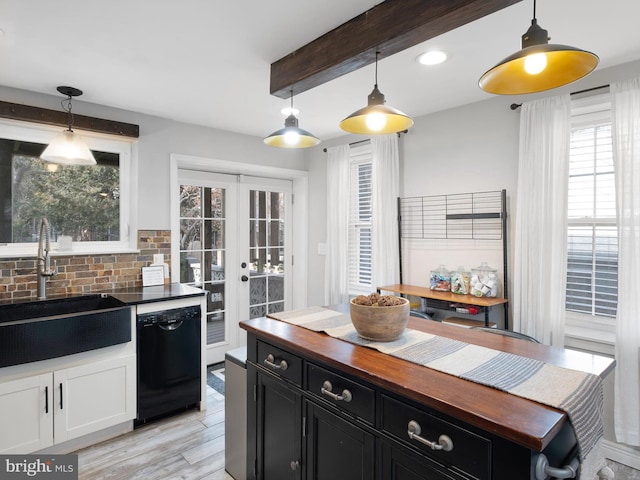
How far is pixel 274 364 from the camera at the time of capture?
1776 mm

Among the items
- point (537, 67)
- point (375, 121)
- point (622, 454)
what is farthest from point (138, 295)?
point (622, 454)

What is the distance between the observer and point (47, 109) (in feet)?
9.34

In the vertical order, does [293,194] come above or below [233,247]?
above

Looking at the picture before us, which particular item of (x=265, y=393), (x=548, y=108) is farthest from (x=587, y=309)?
(x=265, y=393)

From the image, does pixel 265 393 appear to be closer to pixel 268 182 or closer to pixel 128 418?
pixel 128 418

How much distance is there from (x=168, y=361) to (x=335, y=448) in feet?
5.98

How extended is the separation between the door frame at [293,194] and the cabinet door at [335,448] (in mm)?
2462

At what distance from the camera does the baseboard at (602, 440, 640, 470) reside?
231 cm

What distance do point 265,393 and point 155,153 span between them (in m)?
2.55

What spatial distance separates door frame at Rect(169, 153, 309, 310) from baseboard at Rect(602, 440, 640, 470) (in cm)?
316

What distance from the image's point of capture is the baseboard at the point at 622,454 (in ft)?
7.57

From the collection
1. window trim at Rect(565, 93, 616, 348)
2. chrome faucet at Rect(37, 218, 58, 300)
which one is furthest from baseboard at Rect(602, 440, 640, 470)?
chrome faucet at Rect(37, 218, 58, 300)

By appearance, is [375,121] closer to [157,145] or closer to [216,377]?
[157,145]

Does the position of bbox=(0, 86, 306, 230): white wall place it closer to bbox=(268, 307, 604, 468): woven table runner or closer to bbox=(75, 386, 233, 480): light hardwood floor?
bbox=(75, 386, 233, 480): light hardwood floor
